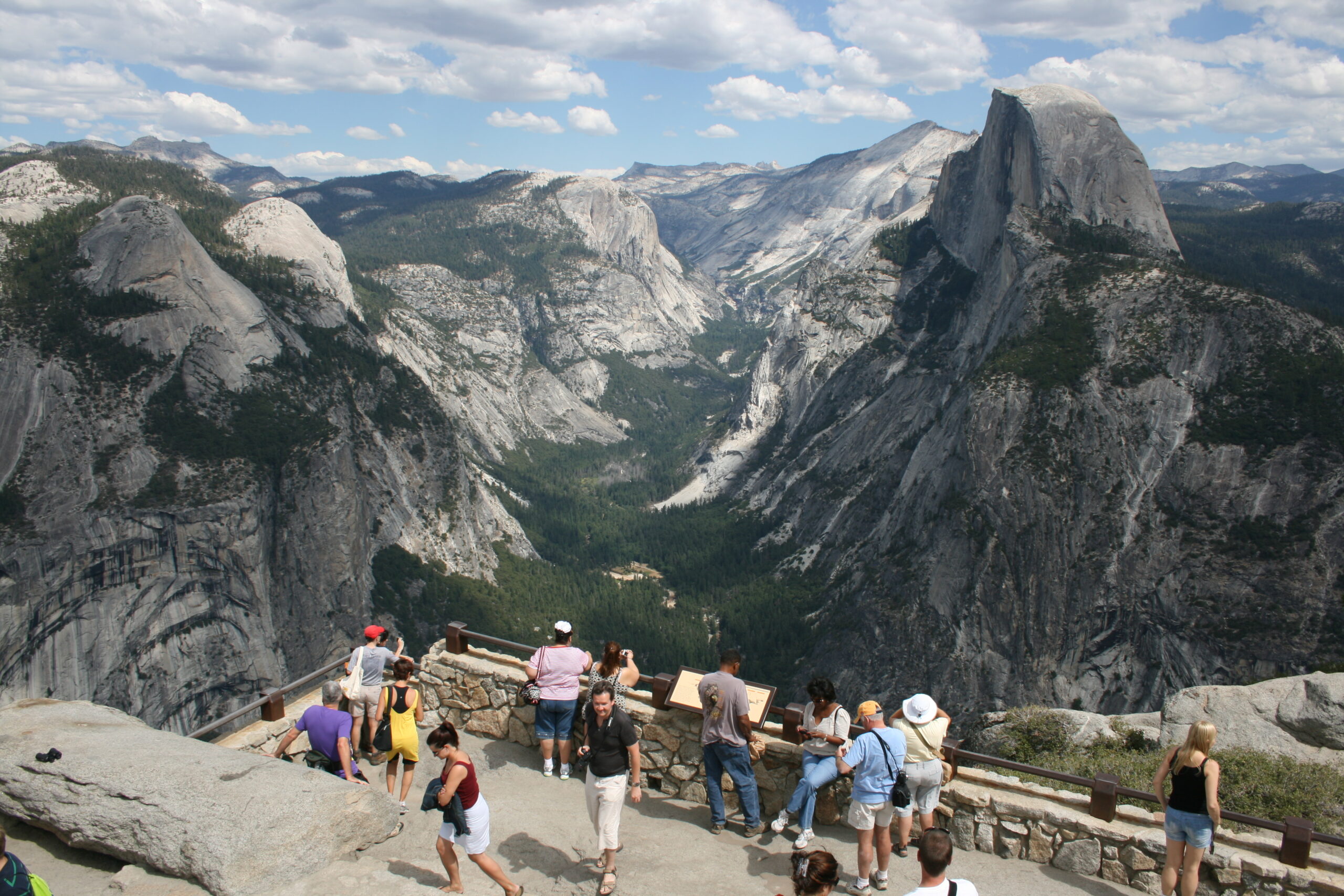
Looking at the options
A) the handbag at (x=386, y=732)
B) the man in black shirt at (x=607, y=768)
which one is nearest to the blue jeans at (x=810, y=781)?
the man in black shirt at (x=607, y=768)

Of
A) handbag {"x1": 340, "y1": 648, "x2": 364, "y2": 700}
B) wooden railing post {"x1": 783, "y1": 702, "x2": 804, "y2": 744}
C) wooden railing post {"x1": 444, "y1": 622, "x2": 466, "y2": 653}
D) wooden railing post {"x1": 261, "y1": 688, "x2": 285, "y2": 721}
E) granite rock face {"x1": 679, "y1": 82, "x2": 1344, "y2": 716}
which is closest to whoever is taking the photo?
wooden railing post {"x1": 783, "y1": 702, "x2": 804, "y2": 744}

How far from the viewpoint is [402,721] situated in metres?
14.5

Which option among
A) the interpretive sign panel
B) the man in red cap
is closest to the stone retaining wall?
the interpretive sign panel

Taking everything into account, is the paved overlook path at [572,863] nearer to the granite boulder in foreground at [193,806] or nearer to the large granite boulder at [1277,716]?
the granite boulder in foreground at [193,806]

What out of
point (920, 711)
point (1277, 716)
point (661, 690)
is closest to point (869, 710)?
point (920, 711)

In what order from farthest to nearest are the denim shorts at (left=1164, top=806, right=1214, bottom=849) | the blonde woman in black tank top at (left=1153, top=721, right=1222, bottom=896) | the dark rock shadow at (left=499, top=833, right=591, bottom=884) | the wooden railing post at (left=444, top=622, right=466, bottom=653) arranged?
the wooden railing post at (left=444, top=622, right=466, bottom=653)
the dark rock shadow at (left=499, top=833, right=591, bottom=884)
the denim shorts at (left=1164, top=806, right=1214, bottom=849)
the blonde woman in black tank top at (left=1153, top=721, right=1222, bottom=896)

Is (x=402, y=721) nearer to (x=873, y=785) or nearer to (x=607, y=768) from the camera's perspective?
(x=607, y=768)

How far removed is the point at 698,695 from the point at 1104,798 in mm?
6702

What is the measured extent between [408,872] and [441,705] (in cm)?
591

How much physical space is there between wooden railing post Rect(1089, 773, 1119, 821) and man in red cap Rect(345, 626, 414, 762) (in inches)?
476

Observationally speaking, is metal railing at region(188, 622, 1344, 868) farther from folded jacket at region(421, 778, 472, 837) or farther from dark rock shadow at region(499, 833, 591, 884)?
folded jacket at region(421, 778, 472, 837)

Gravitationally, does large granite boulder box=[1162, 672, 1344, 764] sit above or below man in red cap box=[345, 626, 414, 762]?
below

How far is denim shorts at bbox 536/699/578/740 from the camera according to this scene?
14.9 metres

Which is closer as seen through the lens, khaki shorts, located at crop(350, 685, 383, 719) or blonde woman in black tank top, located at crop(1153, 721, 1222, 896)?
blonde woman in black tank top, located at crop(1153, 721, 1222, 896)
